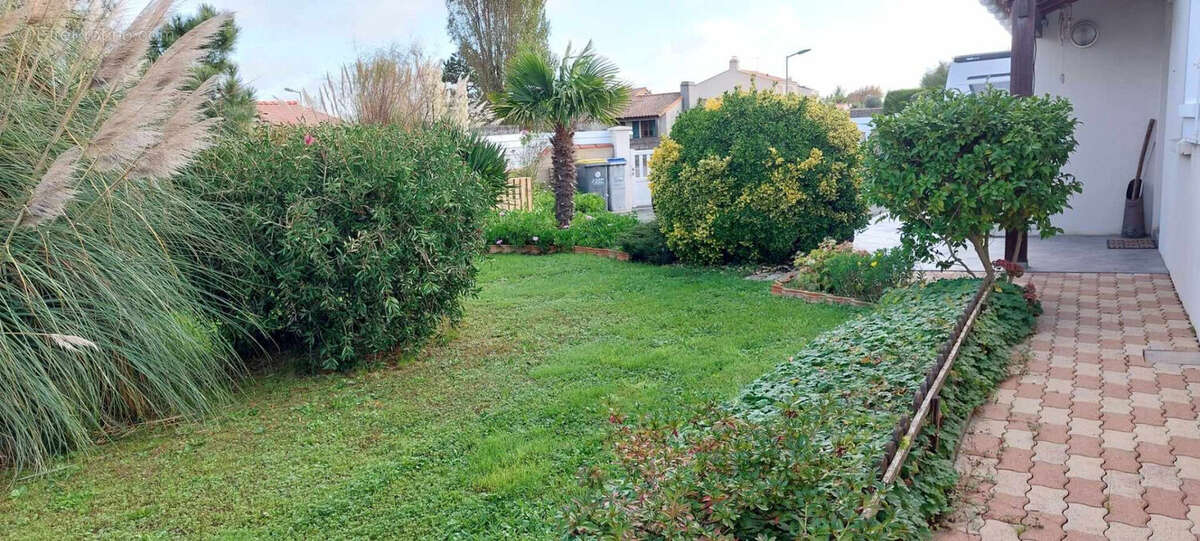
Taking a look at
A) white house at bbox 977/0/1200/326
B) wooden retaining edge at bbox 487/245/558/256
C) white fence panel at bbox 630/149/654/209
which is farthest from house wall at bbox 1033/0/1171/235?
white fence panel at bbox 630/149/654/209

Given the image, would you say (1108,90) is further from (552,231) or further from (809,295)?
(552,231)

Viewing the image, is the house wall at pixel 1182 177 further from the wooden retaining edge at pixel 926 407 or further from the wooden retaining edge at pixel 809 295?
the wooden retaining edge at pixel 809 295

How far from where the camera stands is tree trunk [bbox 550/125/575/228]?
13266mm

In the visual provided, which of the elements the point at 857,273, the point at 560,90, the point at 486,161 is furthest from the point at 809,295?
the point at 560,90

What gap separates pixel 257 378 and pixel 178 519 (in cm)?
230

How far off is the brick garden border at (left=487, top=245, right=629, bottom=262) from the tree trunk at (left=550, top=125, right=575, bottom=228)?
1.05 metres

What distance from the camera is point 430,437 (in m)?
4.62

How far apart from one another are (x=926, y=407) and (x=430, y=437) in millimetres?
2618

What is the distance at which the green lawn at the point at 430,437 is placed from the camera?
368 cm

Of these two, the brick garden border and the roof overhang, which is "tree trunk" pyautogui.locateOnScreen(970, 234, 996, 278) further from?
the brick garden border

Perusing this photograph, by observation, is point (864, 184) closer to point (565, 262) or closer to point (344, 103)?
point (565, 262)

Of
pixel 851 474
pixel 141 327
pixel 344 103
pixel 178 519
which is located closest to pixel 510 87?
pixel 344 103

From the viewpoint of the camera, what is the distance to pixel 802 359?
4.76m

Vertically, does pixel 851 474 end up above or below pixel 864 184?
below
